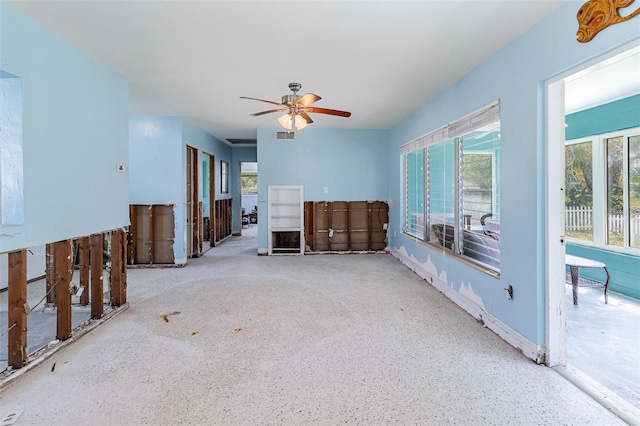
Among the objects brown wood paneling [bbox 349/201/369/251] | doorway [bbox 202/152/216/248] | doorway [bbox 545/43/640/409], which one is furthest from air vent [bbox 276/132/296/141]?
doorway [bbox 545/43/640/409]

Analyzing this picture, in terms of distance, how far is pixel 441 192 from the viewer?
176 inches

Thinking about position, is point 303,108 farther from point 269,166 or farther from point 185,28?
point 269,166

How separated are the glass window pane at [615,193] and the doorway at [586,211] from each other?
0.09 ft

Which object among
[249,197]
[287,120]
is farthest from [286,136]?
[249,197]

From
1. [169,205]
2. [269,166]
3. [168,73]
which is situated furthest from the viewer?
[269,166]

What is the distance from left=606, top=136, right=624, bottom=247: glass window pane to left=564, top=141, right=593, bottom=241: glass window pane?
0.73 feet

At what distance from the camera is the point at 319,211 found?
7027 mm

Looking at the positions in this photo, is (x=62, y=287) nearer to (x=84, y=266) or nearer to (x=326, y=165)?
(x=84, y=266)

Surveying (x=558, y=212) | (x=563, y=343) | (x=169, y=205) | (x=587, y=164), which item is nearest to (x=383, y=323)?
(x=563, y=343)

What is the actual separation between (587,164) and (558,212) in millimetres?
3096

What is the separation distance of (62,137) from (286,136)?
4.25 m

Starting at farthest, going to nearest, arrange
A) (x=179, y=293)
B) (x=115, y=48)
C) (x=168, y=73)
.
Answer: (x=179, y=293), (x=168, y=73), (x=115, y=48)

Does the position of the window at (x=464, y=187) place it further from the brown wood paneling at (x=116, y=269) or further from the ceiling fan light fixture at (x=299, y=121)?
the brown wood paneling at (x=116, y=269)

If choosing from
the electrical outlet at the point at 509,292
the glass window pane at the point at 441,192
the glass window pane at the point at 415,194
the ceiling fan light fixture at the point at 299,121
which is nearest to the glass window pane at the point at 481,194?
the glass window pane at the point at 441,192
